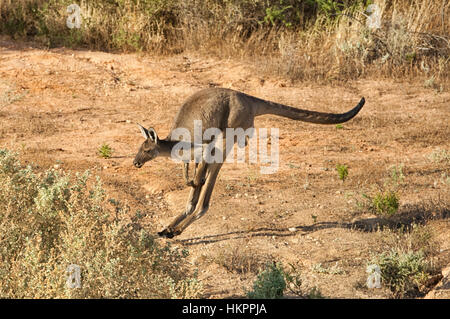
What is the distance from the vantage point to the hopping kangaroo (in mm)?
6801

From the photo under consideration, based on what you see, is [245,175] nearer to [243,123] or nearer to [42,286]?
[243,123]

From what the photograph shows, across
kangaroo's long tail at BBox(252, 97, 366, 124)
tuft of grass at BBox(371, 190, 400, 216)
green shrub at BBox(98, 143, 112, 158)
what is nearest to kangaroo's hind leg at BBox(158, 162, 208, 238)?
kangaroo's long tail at BBox(252, 97, 366, 124)

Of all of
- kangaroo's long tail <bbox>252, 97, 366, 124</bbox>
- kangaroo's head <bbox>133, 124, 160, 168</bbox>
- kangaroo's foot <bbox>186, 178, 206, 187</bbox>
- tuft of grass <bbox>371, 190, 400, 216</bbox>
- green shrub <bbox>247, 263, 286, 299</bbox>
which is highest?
kangaroo's long tail <bbox>252, 97, 366, 124</bbox>

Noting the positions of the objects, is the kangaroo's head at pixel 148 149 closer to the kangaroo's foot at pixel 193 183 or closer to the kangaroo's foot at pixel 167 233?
the kangaroo's foot at pixel 193 183

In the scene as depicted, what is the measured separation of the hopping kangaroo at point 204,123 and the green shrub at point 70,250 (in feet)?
3.60

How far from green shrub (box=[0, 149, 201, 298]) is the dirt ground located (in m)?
0.80

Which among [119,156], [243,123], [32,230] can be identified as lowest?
[119,156]

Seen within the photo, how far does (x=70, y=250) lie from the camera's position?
5.07 meters

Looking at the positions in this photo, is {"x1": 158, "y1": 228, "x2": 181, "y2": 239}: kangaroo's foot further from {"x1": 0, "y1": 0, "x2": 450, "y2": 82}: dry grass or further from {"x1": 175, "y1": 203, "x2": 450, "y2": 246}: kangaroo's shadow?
{"x1": 0, "y1": 0, "x2": 450, "y2": 82}: dry grass

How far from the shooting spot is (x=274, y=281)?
5.00 m

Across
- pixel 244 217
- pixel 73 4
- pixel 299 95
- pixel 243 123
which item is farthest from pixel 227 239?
pixel 73 4

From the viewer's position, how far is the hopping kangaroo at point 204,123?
6801 mm

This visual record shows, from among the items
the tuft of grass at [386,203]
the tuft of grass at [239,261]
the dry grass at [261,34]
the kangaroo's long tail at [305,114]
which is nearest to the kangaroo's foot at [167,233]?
the tuft of grass at [239,261]

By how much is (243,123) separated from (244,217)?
1250 mm
